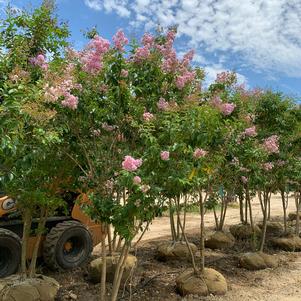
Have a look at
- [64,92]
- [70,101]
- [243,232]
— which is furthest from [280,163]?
[64,92]

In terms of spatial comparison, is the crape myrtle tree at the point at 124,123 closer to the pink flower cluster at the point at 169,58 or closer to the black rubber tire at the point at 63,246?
the pink flower cluster at the point at 169,58

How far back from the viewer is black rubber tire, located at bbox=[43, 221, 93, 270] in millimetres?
7598

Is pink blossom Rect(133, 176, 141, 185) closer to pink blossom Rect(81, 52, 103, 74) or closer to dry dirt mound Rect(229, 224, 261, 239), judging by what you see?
pink blossom Rect(81, 52, 103, 74)

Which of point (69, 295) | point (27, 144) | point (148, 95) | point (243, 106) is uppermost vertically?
point (243, 106)

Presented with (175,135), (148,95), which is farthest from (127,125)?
(175,135)

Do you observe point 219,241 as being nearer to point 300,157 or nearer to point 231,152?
point 300,157

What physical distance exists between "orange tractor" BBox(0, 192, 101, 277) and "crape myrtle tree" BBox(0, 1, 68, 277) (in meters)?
1.07

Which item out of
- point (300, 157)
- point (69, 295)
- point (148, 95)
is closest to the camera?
point (148, 95)

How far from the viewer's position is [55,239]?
7.64 metres

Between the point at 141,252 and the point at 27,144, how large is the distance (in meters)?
6.11

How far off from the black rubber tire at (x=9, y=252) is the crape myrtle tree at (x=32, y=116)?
1.03m

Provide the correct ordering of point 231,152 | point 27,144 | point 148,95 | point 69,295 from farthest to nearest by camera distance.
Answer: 1. point 231,152
2. point 69,295
3. point 148,95
4. point 27,144

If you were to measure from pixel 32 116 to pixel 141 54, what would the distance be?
5.64 feet

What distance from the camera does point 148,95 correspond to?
5039 millimetres
